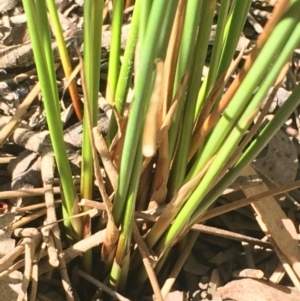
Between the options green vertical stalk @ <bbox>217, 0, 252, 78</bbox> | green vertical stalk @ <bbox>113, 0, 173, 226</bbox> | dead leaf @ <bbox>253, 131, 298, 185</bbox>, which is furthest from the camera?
dead leaf @ <bbox>253, 131, 298, 185</bbox>

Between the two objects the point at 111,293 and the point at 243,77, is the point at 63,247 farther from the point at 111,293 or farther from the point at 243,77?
the point at 243,77

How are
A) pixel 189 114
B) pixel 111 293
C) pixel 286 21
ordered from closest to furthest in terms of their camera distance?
1. pixel 286 21
2. pixel 189 114
3. pixel 111 293

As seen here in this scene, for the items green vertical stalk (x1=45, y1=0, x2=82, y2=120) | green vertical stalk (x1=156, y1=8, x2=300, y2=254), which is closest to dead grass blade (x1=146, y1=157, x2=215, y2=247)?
green vertical stalk (x1=156, y1=8, x2=300, y2=254)

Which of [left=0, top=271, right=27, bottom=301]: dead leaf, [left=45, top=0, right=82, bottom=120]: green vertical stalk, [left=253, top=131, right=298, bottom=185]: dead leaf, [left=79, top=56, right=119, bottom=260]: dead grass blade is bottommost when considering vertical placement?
[left=0, top=271, right=27, bottom=301]: dead leaf

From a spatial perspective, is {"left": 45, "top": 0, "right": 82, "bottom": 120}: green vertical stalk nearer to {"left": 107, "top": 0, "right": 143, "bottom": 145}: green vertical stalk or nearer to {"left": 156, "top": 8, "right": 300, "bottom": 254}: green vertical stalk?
{"left": 107, "top": 0, "right": 143, "bottom": 145}: green vertical stalk

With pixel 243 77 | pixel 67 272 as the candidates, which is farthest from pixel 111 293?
pixel 243 77

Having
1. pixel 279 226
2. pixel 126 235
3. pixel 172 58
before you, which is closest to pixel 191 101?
pixel 172 58

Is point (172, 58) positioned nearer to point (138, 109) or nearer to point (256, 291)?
point (138, 109)

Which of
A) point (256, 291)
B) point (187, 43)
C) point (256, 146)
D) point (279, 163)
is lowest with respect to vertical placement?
point (256, 291)
